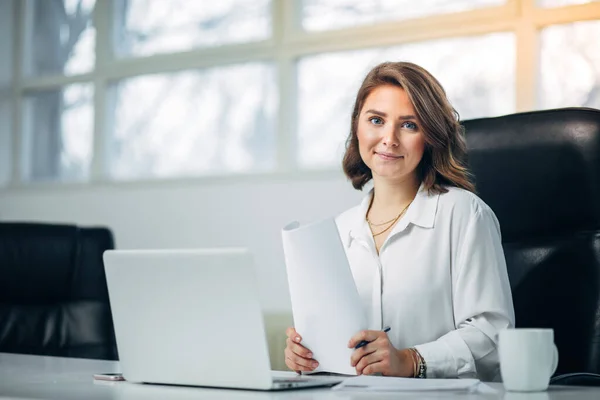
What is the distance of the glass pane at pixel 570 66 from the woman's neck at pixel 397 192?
1.05 metres

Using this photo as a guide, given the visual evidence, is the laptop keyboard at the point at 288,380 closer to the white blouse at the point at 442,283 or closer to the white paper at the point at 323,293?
the white paper at the point at 323,293

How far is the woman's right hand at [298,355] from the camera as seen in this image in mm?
1657

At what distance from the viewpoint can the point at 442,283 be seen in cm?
195

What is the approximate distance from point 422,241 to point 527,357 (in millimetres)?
711

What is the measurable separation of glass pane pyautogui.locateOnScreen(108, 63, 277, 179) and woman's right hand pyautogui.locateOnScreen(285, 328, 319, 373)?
6.49ft

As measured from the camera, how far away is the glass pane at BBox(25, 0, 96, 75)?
13.8 ft

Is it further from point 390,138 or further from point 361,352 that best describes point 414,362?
point 390,138

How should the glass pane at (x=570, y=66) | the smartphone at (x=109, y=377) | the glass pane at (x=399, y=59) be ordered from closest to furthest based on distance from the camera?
the smartphone at (x=109, y=377)
the glass pane at (x=570, y=66)
the glass pane at (x=399, y=59)

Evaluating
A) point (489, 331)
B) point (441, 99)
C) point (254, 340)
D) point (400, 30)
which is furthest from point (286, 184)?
point (254, 340)

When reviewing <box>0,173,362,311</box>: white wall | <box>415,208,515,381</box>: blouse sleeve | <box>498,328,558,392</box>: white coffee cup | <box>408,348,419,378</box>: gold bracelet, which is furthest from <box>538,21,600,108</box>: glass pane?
<box>498,328,558,392</box>: white coffee cup

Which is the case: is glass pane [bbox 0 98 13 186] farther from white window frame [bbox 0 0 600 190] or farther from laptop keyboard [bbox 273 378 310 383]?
laptop keyboard [bbox 273 378 310 383]

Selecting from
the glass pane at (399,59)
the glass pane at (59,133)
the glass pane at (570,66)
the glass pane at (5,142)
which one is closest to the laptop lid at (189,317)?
the glass pane at (399,59)

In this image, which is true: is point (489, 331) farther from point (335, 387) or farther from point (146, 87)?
point (146, 87)

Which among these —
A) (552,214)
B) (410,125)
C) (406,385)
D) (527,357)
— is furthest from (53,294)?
(527,357)
